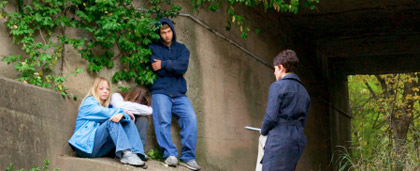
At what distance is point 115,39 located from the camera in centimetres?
738

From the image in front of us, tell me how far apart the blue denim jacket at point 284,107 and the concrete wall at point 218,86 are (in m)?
2.38

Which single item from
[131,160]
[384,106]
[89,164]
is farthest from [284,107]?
[384,106]

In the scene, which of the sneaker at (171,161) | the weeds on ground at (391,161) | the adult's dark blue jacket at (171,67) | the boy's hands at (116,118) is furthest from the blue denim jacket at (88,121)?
the weeds on ground at (391,161)

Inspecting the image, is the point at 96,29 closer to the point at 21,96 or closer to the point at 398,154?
the point at 21,96

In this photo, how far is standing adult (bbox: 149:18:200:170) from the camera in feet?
24.1

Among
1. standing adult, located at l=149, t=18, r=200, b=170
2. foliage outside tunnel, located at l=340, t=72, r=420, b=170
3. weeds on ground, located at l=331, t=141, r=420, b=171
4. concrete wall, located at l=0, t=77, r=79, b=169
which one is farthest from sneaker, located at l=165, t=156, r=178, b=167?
foliage outside tunnel, located at l=340, t=72, r=420, b=170

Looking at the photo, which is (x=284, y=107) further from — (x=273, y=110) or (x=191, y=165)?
(x=191, y=165)

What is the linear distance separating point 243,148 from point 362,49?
632 centimetres

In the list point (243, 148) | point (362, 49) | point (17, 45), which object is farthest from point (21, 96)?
point (362, 49)

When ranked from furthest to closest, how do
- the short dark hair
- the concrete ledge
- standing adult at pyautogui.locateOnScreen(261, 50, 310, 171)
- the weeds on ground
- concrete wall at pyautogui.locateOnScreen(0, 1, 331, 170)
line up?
the weeds on ground < concrete wall at pyautogui.locateOnScreen(0, 1, 331, 170) < the concrete ledge < the short dark hair < standing adult at pyautogui.locateOnScreen(261, 50, 310, 171)

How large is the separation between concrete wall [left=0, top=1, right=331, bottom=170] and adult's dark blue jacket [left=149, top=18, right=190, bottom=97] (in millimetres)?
328

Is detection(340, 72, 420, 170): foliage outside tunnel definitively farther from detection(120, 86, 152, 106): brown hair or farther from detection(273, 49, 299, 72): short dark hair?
detection(273, 49, 299, 72): short dark hair

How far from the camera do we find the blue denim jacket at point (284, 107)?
17.6ft

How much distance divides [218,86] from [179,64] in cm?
131
